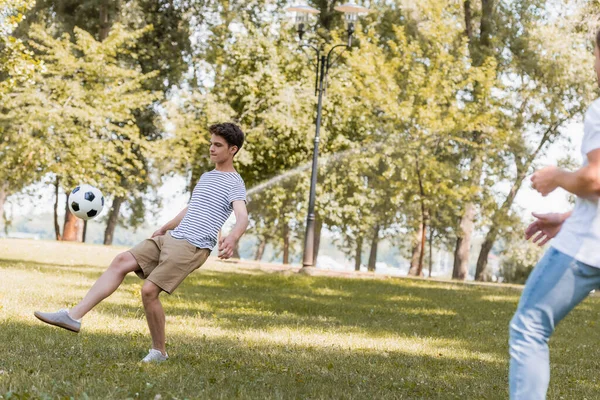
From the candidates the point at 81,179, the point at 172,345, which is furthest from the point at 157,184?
the point at 172,345

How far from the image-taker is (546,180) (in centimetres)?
367

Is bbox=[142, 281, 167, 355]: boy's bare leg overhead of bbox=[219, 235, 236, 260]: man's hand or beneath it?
beneath

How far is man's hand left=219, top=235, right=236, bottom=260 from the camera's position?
5.64 meters

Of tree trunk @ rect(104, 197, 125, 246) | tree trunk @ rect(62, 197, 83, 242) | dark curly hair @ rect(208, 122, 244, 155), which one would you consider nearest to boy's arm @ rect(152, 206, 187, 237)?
dark curly hair @ rect(208, 122, 244, 155)

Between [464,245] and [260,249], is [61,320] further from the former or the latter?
[260,249]

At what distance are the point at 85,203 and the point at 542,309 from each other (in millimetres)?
6516

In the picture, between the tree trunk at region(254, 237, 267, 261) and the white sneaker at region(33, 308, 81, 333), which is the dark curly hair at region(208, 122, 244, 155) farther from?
the tree trunk at region(254, 237, 267, 261)

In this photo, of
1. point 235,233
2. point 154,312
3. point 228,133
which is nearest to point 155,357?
point 154,312

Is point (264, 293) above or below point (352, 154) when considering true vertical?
below

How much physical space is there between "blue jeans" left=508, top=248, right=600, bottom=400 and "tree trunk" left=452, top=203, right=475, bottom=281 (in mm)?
26386

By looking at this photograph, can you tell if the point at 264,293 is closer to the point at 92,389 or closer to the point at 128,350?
the point at 128,350

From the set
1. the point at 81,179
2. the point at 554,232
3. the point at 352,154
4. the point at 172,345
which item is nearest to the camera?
the point at 554,232

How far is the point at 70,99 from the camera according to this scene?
23.5 meters

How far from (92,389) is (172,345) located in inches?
96.4
